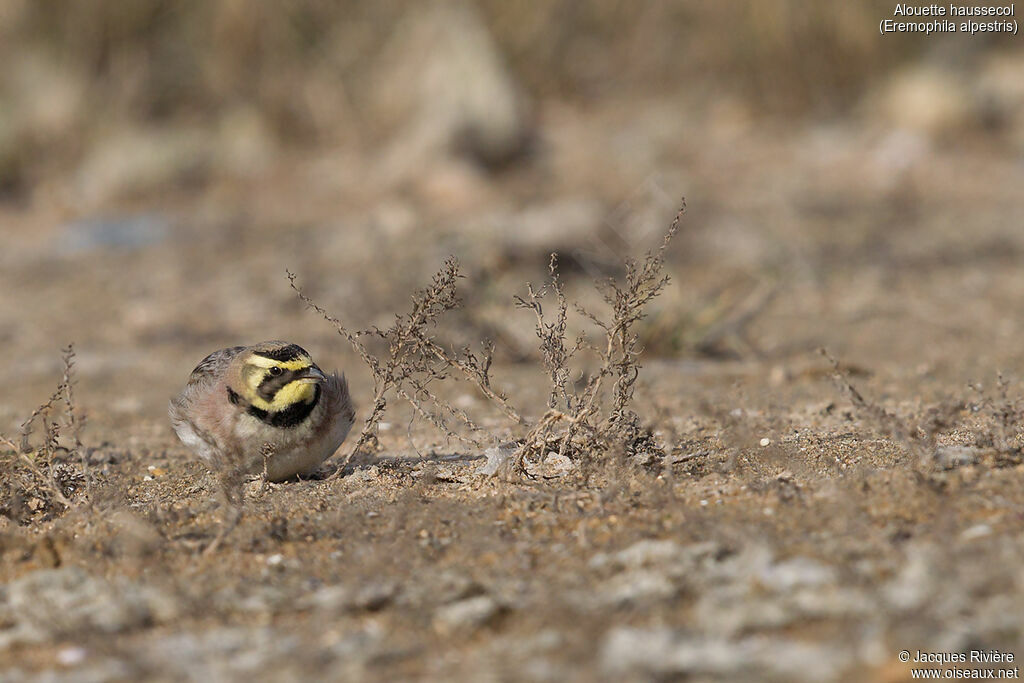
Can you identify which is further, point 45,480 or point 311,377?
point 311,377

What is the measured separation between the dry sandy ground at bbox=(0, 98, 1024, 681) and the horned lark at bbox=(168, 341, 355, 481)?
107mm

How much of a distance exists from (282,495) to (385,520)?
1.58ft

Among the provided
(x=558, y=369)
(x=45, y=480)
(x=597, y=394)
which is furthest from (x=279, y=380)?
(x=597, y=394)

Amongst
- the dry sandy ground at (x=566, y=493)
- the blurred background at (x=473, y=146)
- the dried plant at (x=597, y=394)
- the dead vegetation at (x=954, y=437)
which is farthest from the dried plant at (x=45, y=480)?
the blurred background at (x=473, y=146)

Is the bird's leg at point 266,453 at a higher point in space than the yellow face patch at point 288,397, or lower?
lower

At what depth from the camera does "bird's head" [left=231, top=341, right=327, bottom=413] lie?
387 centimetres

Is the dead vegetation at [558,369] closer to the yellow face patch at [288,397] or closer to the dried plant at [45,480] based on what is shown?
the yellow face patch at [288,397]

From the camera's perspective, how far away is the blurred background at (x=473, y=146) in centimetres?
829

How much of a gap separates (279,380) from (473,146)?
6.45 m

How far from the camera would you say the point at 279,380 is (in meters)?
3.88

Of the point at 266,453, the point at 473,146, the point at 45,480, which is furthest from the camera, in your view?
the point at 473,146

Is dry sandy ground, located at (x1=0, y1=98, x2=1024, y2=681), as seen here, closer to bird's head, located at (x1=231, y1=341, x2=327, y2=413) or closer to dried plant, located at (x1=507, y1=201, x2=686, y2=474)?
dried plant, located at (x1=507, y1=201, x2=686, y2=474)

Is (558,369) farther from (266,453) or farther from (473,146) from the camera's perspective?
(473,146)

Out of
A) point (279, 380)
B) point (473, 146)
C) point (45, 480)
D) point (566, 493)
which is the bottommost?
point (566, 493)
